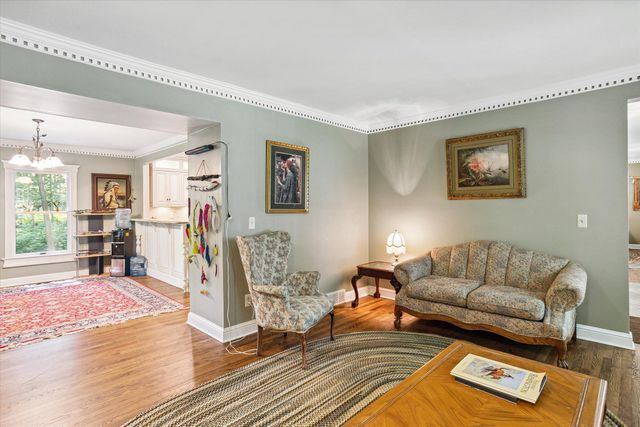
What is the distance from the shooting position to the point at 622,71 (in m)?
3.04

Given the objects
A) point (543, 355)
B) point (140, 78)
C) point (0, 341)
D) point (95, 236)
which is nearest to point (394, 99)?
point (140, 78)

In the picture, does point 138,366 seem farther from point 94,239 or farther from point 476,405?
point 94,239

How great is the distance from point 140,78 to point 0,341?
2.93 meters

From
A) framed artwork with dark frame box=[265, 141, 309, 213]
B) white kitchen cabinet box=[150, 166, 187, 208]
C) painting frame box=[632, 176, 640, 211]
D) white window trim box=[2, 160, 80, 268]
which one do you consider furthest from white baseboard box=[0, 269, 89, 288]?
painting frame box=[632, 176, 640, 211]

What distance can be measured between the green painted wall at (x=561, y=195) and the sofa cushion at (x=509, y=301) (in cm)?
67

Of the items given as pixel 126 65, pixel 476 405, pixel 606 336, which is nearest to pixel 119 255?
pixel 126 65

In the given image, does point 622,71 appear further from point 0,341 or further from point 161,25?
point 0,341

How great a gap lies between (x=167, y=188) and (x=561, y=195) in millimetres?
6280

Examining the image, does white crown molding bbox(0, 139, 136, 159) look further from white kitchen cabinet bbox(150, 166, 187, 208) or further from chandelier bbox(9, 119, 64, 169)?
white kitchen cabinet bbox(150, 166, 187, 208)

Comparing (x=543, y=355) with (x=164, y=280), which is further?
(x=164, y=280)

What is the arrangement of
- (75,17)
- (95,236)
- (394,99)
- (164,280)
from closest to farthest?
(75,17), (394,99), (164,280), (95,236)

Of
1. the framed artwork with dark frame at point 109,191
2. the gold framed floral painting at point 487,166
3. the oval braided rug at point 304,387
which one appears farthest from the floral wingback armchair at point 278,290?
the framed artwork with dark frame at point 109,191

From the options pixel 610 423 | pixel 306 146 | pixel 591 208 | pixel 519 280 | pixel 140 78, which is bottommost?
pixel 610 423

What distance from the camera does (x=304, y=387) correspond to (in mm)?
2457
